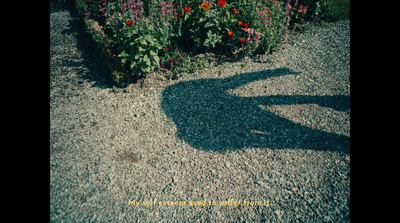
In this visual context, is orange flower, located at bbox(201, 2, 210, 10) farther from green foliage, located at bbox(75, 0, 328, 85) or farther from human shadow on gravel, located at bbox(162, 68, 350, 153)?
human shadow on gravel, located at bbox(162, 68, 350, 153)

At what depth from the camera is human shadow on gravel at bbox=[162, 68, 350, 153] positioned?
313cm

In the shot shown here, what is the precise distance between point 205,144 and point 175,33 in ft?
9.24

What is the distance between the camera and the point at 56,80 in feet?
13.6

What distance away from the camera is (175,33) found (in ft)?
14.7

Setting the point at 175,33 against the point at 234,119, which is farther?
the point at 175,33

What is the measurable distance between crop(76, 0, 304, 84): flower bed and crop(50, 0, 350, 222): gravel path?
18.1 inches

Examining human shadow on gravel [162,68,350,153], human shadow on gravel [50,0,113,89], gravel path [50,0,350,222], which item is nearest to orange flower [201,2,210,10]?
gravel path [50,0,350,222]

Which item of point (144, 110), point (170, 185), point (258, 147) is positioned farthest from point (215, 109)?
point (170, 185)

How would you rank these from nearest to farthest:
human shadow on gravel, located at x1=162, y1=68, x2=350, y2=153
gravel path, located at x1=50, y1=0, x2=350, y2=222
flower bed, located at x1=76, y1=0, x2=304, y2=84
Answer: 1. gravel path, located at x1=50, y1=0, x2=350, y2=222
2. human shadow on gravel, located at x1=162, y1=68, x2=350, y2=153
3. flower bed, located at x1=76, y1=0, x2=304, y2=84

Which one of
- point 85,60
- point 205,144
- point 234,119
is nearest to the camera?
point 205,144

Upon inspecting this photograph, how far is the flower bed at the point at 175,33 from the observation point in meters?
3.77

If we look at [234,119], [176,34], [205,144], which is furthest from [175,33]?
[205,144]

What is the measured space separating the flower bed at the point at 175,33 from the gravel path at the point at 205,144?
0.46 m

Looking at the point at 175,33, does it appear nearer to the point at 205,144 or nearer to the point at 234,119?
the point at 234,119
